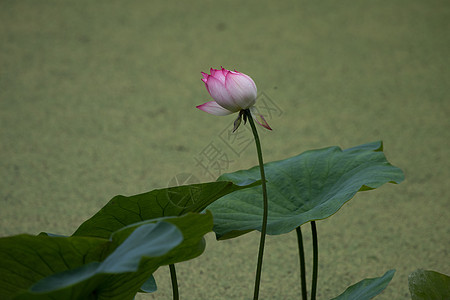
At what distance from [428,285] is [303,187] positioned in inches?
8.1

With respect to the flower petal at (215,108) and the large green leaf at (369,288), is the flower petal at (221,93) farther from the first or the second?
the large green leaf at (369,288)

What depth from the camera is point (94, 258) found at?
0.49 m

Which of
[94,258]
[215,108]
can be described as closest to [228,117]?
[215,108]

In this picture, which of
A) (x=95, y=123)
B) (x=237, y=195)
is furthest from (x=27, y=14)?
(x=237, y=195)

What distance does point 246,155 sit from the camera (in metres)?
1.50

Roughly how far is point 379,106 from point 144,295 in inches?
36.5

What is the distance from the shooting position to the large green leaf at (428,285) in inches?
22.6

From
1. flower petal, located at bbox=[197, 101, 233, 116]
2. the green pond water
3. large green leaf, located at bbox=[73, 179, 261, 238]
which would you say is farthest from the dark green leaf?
the green pond water

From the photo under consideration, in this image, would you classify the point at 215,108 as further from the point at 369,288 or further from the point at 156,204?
the point at 369,288

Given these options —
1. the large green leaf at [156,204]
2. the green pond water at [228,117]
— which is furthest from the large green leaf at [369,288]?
the green pond water at [228,117]

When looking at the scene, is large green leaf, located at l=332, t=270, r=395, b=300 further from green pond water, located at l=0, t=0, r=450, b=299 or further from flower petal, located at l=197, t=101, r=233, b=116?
green pond water, located at l=0, t=0, r=450, b=299

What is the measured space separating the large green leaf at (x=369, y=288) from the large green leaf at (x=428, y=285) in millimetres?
23

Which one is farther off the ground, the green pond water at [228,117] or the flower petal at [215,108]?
the green pond water at [228,117]

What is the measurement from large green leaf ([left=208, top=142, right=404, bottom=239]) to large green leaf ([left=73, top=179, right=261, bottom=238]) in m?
0.08
